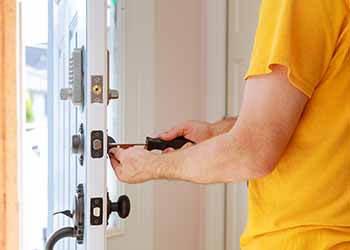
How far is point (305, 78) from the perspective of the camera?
2.39ft

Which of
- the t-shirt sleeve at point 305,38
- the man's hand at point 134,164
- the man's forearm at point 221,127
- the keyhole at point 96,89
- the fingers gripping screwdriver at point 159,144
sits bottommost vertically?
the man's hand at point 134,164

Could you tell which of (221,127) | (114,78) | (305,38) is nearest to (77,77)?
(221,127)

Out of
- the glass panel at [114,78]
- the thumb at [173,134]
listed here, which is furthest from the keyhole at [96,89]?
the glass panel at [114,78]

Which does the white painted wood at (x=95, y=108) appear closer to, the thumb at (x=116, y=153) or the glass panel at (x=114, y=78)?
the thumb at (x=116, y=153)

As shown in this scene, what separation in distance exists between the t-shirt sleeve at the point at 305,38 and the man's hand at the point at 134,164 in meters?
0.28

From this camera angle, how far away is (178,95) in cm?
207

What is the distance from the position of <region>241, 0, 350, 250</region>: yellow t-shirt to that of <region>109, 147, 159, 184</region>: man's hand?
0.22m

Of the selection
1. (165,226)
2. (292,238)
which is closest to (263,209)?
(292,238)

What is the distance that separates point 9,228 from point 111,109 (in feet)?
3.65

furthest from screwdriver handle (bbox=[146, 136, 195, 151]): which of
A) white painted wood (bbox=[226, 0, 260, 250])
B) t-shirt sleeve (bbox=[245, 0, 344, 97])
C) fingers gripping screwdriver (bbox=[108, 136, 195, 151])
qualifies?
white painted wood (bbox=[226, 0, 260, 250])

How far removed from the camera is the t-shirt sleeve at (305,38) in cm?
73

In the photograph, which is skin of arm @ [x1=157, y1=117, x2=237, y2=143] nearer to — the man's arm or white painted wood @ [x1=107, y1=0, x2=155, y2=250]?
the man's arm

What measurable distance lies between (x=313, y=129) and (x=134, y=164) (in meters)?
0.34

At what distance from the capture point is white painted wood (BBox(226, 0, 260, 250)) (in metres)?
2.04
